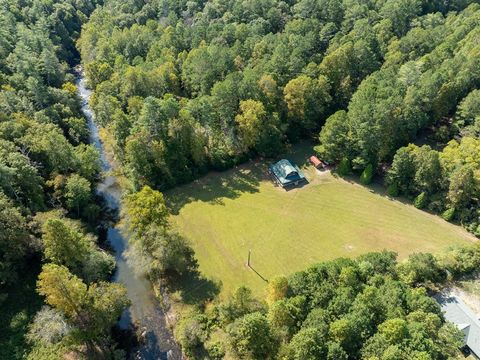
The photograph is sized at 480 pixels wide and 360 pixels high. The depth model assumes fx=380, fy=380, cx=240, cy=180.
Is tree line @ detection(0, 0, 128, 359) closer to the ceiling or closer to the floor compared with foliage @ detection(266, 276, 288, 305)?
closer to the ceiling

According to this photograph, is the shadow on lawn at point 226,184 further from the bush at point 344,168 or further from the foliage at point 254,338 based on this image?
the foliage at point 254,338

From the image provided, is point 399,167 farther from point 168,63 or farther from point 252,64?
point 168,63

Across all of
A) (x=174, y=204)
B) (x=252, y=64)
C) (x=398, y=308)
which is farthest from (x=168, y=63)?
(x=398, y=308)

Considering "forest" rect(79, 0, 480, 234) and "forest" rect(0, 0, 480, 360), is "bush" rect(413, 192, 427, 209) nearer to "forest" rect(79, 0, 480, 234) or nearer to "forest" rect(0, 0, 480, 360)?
"forest" rect(79, 0, 480, 234)

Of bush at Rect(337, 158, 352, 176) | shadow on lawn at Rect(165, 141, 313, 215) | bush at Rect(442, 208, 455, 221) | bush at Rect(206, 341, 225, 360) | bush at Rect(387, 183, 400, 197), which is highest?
shadow on lawn at Rect(165, 141, 313, 215)

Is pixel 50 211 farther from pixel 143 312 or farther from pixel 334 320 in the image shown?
pixel 334 320

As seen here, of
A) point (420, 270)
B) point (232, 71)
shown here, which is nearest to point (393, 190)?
point (420, 270)

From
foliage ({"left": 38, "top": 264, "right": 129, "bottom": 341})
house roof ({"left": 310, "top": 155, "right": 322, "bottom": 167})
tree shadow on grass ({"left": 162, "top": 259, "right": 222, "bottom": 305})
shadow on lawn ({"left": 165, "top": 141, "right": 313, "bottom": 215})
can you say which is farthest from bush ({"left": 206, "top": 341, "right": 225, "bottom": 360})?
house roof ({"left": 310, "top": 155, "right": 322, "bottom": 167})
